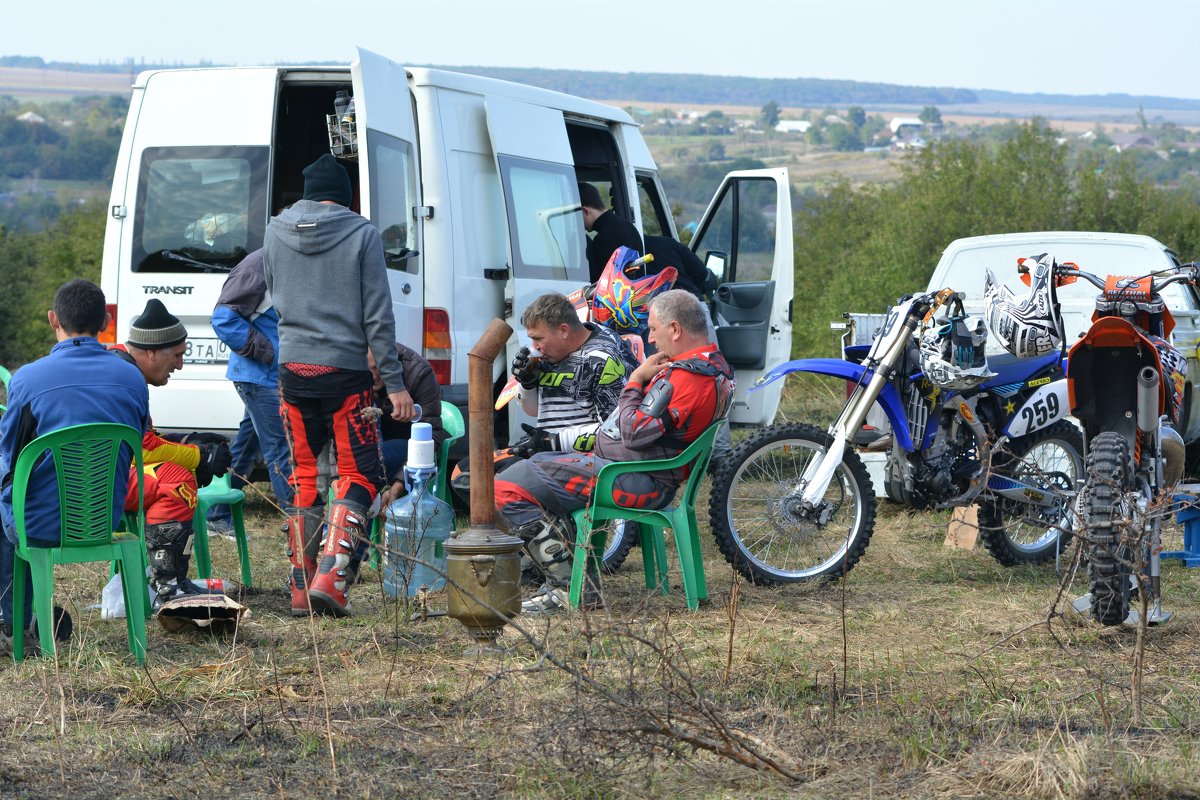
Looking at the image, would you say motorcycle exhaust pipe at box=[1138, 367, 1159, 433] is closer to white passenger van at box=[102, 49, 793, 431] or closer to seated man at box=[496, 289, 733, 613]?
seated man at box=[496, 289, 733, 613]

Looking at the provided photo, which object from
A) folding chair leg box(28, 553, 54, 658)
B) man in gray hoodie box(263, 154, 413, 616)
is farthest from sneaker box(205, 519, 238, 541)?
folding chair leg box(28, 553, 54, 658)

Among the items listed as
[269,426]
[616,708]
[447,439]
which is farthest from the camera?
[269,426]

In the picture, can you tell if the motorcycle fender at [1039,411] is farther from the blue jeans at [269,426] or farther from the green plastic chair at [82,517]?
the green plastic chair at [82,517]

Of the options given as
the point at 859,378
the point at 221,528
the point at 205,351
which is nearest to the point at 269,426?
the point at 205,351

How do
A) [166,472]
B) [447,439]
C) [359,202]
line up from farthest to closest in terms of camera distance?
[359,202] < [447,439] < [166,472]

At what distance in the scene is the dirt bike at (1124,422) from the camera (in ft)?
16.2

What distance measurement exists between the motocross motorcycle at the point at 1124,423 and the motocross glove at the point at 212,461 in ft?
10.6

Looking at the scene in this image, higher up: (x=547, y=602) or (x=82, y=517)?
(x=82, y=517)

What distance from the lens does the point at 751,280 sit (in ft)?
34.4

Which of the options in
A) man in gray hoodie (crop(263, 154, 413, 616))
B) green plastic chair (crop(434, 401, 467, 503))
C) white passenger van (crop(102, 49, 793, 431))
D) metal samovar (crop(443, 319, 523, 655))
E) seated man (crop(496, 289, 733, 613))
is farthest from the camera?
white passenger van (crop(102, 49, 793, 431))

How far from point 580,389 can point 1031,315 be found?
1.87 metres

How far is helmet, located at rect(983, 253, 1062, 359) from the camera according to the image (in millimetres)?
5785

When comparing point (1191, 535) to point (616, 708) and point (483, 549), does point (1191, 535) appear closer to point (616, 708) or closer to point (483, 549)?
point (483, 549)

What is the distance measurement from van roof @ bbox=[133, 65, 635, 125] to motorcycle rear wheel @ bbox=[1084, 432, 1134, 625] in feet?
13.7
